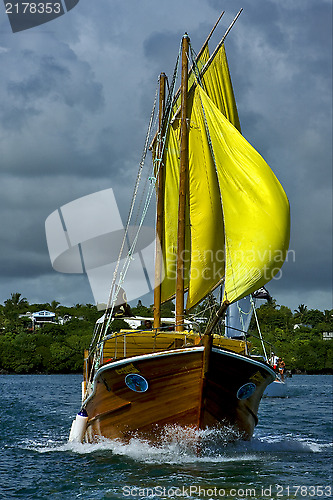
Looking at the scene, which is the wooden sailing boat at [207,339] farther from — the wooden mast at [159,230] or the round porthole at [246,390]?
the wooden mast at [159,230]

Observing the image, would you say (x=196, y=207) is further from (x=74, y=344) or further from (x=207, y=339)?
(x=74, y=344)

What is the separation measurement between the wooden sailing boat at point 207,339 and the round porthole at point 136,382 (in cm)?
3

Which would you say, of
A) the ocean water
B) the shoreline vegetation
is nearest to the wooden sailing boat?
the ocean water

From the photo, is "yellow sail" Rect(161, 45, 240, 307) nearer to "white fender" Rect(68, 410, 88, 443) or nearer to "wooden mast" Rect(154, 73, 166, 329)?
"wooden mast" Rect(154, 73, 166, 329)

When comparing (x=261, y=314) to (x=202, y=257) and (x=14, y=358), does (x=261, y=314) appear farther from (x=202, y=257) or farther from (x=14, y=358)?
(x=202, y=257)

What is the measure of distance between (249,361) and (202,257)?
5.43 metres

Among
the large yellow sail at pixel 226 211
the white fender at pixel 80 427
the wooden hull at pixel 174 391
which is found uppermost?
the large yellow sail at pixel 226 211

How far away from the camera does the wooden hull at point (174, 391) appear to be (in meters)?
17.5

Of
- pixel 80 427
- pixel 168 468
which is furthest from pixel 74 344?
pixel 168 468

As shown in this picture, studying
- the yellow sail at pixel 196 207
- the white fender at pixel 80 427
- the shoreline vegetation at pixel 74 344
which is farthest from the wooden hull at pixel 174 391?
the shoreline vegetation at pixel 74 344

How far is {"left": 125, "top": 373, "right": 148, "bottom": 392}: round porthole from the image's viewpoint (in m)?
17.8

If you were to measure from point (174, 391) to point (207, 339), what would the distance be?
78.1 inches

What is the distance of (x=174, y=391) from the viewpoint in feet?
58.2

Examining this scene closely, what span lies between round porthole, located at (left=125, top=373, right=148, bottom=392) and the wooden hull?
3cm
